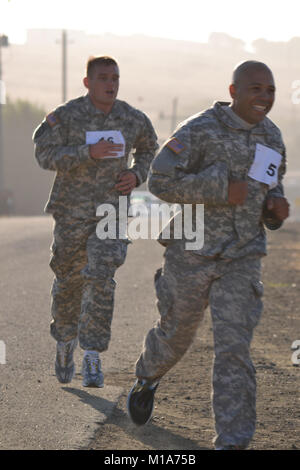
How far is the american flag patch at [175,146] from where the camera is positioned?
16.3 feet

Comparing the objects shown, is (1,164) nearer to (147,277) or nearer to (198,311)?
(147,277)

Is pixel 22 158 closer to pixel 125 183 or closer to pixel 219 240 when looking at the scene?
pixel 125 183

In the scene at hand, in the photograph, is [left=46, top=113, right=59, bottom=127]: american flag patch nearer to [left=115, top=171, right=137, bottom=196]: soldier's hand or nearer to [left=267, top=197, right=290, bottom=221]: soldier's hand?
[left=115, top=171, right=137, bottom=196]: soldier's hand

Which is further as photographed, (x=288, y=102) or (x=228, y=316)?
(x=288, y=102)

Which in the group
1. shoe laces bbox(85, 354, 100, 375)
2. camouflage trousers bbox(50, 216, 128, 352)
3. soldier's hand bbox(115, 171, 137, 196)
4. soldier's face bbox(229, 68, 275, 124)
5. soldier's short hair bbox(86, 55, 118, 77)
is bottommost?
shoe laces bbox(85, 354, 100, 375)

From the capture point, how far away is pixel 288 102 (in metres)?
200

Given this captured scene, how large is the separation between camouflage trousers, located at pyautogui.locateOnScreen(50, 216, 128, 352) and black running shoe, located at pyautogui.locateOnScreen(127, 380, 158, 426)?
633 mm

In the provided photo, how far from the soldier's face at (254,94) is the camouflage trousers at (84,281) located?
5.15 ft

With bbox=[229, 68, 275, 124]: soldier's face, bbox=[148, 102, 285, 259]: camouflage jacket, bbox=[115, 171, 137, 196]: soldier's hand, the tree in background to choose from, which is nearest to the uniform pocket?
bbox=[148, 102, 285, 259]: camouflage jacket

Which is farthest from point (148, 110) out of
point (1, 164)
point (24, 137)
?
point (1, 164)

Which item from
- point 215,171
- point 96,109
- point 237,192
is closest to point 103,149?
point 96,109

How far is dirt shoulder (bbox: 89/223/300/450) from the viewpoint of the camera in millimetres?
5250

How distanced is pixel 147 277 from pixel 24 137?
5536 centimetres

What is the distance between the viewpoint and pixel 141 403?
5.51 meters
